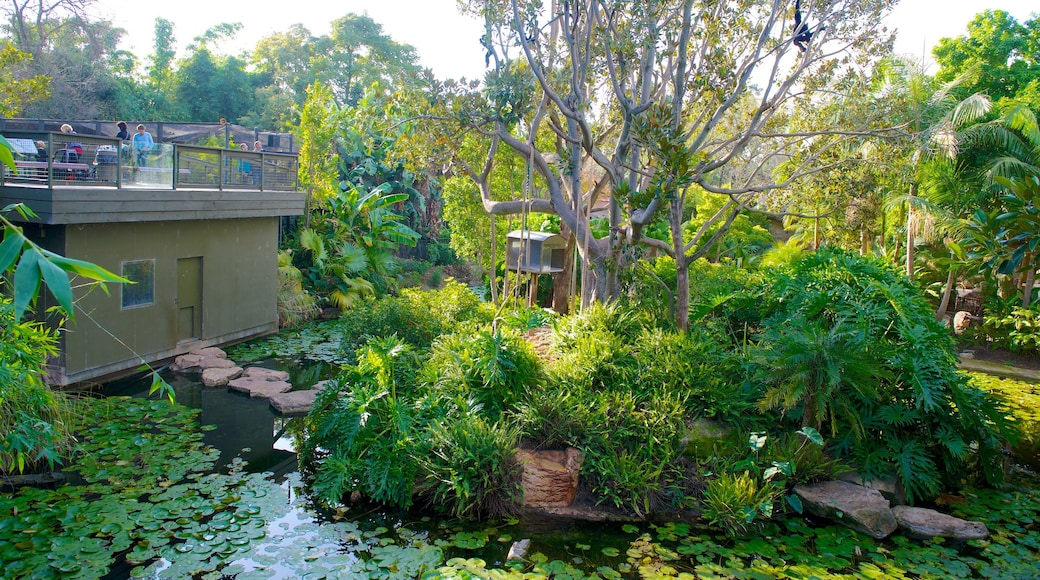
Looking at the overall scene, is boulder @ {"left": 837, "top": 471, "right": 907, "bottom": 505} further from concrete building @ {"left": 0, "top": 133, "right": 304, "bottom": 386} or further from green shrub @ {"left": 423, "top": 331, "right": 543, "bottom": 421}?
concrete building @ {"left": 0, "top": 133, "right": 304, "bottom": 386}

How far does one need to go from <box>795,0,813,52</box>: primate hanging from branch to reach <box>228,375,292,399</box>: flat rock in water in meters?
8.78

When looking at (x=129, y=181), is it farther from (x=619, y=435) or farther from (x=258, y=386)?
(x=619, y=435)

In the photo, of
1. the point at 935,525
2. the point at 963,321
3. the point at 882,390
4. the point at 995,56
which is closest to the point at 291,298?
the point at 882,390

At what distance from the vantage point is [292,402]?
10.3 m

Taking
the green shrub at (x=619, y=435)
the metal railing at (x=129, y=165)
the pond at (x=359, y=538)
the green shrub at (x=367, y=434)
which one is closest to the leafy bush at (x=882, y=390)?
the green shrub at (x=619, y=435)

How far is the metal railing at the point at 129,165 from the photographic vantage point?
10188mm

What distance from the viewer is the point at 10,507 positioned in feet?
22.2

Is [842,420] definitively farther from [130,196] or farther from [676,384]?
[130,196]

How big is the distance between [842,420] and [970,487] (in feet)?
5.67

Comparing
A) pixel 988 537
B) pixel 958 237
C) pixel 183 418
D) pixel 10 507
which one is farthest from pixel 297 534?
pixel 958 237

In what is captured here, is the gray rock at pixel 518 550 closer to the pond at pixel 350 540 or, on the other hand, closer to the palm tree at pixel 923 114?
the pond at pixel 350 540

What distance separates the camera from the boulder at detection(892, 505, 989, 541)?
7.01 m

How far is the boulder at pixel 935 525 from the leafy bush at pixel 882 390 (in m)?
0.41

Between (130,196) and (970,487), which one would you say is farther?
(130,196)
